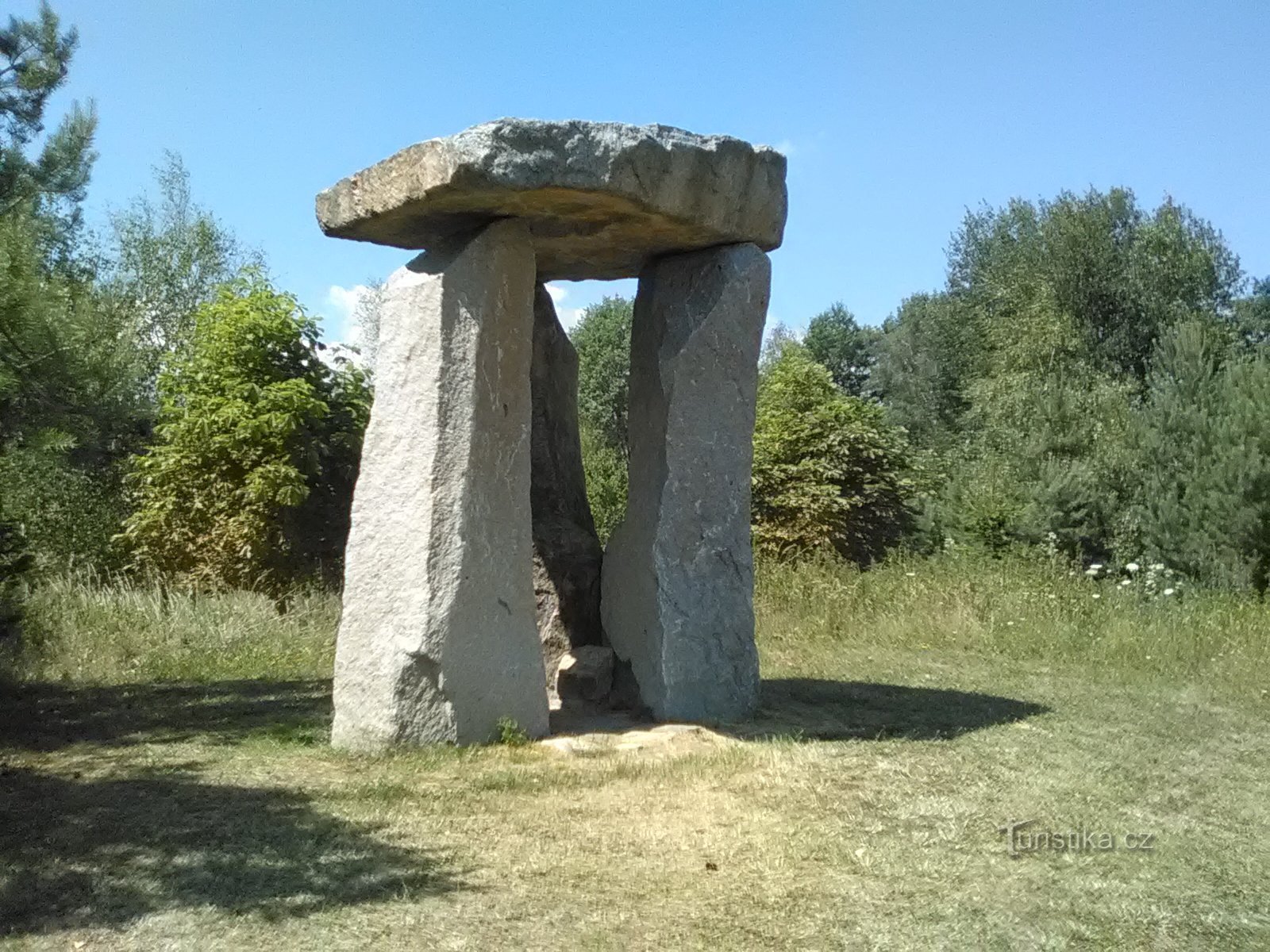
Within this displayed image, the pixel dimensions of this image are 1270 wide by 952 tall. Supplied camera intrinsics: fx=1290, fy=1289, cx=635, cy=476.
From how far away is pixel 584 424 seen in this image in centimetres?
2423

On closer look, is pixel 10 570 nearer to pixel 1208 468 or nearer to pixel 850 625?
pixel 850 625

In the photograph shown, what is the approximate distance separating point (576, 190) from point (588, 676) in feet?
9.44

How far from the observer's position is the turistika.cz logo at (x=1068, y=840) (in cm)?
478

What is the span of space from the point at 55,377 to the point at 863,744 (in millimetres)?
4583

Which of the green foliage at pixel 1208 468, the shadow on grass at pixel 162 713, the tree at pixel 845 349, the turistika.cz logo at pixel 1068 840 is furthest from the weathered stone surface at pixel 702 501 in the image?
the tree at pixel 845 349

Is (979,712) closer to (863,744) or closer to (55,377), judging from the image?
(863,744)

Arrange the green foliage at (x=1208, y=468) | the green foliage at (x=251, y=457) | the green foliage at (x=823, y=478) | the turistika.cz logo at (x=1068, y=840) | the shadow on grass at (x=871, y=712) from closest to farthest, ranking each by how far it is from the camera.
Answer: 1. the turistika.cz logo at (x=1068, y=840)
2. the shadow on grass at (x=871, y=712)
3. the green foliage at (x=251, y=457)
4. the green foliage at (x=1208, y=468)
5. the green foliage at (x=823, y=478)

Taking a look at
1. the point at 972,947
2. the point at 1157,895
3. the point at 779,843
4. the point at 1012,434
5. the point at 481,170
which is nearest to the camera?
the point at 972,947

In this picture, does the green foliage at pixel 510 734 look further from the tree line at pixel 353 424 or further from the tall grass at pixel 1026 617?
the tall grass at pixel 1026 617

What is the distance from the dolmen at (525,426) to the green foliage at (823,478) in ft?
25.2

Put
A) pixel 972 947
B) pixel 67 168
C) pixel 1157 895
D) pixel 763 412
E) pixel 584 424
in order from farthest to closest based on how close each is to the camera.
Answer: pixel 584 424, pixel 763 412, pixel 67 168, pixel 1157 895, pixel 972 947

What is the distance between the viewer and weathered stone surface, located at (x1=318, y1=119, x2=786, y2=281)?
5980mm

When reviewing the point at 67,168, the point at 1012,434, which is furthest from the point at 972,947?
the point at 1012,434

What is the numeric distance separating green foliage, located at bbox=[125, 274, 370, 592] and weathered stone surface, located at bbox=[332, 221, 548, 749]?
5.21m
